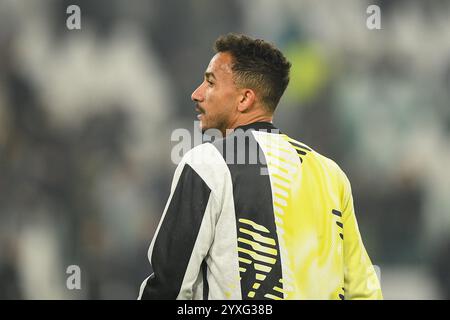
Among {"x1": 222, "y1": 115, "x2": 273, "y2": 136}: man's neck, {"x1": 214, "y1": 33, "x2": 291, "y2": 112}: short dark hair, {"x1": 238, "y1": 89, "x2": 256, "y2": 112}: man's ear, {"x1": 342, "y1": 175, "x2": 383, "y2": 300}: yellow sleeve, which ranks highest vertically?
{"x1": 214, "y1": 33, "x2": 291, "y2": 112}: short dark hair

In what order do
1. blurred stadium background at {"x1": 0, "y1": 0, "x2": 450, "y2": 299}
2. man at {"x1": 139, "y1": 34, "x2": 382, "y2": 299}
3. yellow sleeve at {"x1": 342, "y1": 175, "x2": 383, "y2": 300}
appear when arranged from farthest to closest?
1. blurred stadium background at {"x1": 0, "y1": 0, "x2": 450, "y2": 299}
2. yellow sleeve at {"x1": 342, "y1": 175, "x2": 383, "y2": 300}
3. man at {"x1": 139, "y1": 34, "x2": 382, "y2": 299}

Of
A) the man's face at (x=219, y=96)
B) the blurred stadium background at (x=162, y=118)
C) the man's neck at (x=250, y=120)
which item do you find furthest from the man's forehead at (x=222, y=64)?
the blurred stadium background at (x=162, y=118)

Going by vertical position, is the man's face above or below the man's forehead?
below

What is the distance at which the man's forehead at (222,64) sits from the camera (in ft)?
4.33

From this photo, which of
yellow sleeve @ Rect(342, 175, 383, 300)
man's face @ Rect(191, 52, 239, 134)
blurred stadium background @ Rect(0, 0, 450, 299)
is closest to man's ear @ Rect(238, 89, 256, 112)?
man's face @ Rect(191, 52, 239, 134)

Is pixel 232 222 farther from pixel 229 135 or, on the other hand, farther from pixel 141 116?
pixel 141 116

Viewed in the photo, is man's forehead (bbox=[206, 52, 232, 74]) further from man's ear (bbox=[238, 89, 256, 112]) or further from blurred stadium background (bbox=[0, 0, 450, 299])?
blurred stadium background (bbox=[0, 0, 450, 299])

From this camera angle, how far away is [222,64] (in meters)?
1.32

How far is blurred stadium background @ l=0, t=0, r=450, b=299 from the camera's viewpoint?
9.64 feet

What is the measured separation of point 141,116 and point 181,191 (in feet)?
6.33

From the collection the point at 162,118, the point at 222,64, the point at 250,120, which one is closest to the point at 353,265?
the point at 250,120

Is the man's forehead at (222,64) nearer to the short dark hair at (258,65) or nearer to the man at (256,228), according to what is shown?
the short dark hair at (258,65)

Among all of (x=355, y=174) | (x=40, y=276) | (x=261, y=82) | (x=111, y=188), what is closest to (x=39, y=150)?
(x=111, y=188)

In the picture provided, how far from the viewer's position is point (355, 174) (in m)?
2.93
